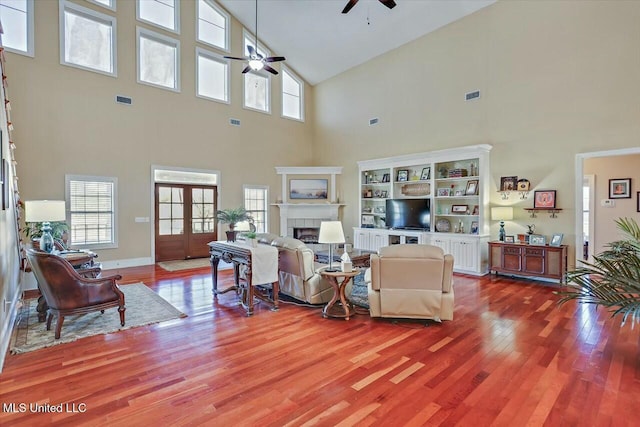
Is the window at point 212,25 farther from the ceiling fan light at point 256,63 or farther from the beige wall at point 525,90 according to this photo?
the beige wall at point 525,90

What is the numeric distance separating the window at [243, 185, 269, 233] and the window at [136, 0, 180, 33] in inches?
177

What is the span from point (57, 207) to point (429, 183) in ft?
22.9

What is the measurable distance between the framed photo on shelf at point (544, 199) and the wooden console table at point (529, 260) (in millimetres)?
802

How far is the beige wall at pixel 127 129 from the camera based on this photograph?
6699mm

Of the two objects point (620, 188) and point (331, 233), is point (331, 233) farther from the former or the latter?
point (620, 188)

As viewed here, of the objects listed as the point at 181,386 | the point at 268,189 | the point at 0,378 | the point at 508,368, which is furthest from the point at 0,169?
the point at 268,189

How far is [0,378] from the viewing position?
2.78 m

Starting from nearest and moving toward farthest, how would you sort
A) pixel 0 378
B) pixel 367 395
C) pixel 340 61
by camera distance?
pixel 367 395 < pixel 0 378 < pixel 340 61

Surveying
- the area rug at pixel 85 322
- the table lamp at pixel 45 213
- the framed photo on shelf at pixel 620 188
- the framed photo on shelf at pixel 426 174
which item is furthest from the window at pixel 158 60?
the framed photo on shelf at pixel 620 188

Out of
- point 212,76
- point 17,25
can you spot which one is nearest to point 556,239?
point 212,76

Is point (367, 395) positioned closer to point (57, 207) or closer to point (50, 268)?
point (50, 268)

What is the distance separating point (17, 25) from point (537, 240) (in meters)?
10.9

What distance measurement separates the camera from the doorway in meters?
8.45

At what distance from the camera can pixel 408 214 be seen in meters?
8.05
